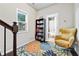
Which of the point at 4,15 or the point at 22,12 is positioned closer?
the point at 4,15

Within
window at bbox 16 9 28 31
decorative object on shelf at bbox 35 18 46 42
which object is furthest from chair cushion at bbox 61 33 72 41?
window at bbox 16 9 28 31

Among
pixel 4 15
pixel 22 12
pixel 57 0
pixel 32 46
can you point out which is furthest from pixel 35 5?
pixel 32 46

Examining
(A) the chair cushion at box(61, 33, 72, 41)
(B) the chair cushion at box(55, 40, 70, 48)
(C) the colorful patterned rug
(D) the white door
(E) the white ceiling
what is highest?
(E) the white ceiling

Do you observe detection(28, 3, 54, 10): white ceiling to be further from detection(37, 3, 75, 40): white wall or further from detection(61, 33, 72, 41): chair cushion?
detection(61, 33, 72, 41): chair cushion

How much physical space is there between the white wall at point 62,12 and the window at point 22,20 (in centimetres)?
25

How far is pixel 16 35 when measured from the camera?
1855 mm

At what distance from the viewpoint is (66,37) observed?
2014mm

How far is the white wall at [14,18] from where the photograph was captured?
1823mm

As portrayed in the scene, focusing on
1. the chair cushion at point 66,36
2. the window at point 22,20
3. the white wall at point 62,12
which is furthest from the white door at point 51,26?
the window at point 22,20

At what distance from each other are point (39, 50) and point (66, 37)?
1.78 ft

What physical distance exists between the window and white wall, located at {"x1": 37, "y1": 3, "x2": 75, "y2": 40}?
25 centimetres

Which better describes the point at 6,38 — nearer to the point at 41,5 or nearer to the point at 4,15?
the point at 4,15

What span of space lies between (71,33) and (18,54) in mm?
1008

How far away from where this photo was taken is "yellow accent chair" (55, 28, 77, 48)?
1.90 m
